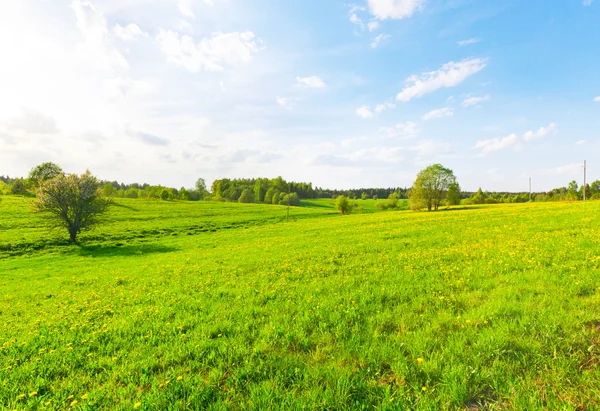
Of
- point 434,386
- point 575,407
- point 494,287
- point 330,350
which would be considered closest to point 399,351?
point 434,386

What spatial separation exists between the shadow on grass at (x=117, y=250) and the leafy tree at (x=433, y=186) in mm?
64030

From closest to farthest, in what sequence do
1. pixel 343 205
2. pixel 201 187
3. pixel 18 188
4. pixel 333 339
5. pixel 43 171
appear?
pixel 333 339
pixel 343 205
pixel 43 171
pixel 18 188
pixel 201 187

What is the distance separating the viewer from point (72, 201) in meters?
37.0

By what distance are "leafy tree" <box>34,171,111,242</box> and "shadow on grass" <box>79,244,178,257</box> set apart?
518 cm

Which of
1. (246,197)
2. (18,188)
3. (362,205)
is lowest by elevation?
(362,205)

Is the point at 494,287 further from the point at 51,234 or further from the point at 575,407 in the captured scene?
the point at 51,234

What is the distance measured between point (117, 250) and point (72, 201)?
12.2 metres

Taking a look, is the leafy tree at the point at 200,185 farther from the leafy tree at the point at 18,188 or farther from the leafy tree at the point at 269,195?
the leafy tree at the point at 18,188

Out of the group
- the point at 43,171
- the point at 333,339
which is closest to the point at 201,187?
the point at 43,171

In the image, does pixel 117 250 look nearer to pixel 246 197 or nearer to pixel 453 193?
pixel 453 193

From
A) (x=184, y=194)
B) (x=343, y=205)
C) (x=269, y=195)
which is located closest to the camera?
(x=343, y=205)

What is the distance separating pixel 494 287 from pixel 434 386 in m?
5.55

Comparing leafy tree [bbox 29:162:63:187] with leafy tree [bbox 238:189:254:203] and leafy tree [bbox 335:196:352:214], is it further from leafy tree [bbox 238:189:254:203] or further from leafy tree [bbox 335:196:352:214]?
leafy tree [bbox 335:196:352:214]

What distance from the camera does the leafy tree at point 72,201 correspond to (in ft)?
118
